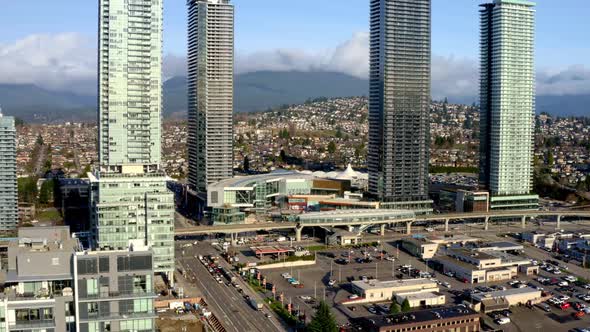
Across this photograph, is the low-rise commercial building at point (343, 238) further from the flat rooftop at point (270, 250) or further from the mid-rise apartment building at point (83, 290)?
the mid-rise apartment building at point (83, 290)

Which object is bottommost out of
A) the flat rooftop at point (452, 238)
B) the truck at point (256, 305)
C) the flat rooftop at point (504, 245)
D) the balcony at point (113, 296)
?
the truck at point (256, 305)

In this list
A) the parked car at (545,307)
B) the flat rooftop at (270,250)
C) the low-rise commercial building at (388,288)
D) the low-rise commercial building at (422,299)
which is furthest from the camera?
the flat rooftop at (270,250)

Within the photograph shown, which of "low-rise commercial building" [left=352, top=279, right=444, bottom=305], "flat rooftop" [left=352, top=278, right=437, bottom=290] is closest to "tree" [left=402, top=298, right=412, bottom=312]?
"low-rise commercial building" [left=352, top=279, right=444, bottom=305]

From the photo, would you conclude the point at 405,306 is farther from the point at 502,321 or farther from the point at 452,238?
the point at 452,238

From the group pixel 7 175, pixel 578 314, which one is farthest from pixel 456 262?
pixel 7 175

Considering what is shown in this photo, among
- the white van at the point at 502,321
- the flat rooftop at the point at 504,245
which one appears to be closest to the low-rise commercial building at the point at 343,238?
the flat rooftop at the point at 504,245

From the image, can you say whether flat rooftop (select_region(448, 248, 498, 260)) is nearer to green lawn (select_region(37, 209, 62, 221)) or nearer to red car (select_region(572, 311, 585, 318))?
red car (select_region(572, 311, 585, 318))
